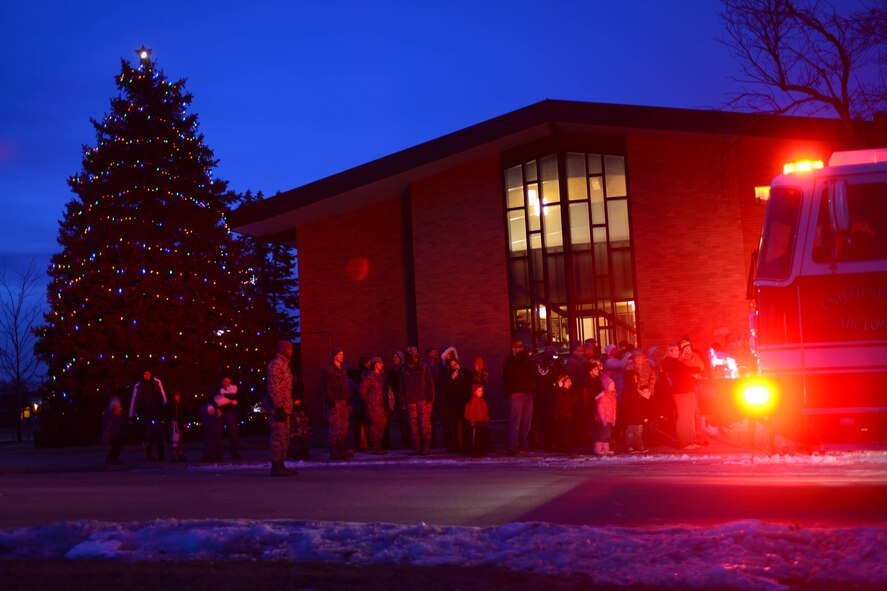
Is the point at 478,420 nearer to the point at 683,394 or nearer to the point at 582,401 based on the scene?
the point at 582,401

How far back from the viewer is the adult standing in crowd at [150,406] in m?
20.7

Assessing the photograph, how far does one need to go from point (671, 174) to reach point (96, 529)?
20422 mm

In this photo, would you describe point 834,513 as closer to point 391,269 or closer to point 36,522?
point 36,522

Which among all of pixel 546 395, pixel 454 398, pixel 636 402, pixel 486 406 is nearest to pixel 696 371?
pixel 636 402

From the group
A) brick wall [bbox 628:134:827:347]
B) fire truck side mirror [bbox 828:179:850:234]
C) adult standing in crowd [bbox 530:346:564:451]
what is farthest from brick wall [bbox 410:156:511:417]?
fire truck side mirror [bbox 828:179:850:234]

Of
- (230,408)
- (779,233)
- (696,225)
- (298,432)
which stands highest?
(696,225)

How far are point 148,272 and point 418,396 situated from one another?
14.7 metres

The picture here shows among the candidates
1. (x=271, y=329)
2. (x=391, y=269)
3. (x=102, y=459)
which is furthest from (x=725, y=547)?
(x=271, y=329)

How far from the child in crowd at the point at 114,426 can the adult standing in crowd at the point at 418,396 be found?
5.49 m

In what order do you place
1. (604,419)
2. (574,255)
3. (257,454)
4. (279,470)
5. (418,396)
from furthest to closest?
(574,255), (257,454), (418,396), (604,419), (279,470)

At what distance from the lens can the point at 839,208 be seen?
9117 millimetres

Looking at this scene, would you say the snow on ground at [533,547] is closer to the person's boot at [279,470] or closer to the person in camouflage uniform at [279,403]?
the person in camouflage uniform at [279,403]

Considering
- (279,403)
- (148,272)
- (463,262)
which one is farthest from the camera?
(148,272)

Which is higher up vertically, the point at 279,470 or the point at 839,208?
the point at 839,208
